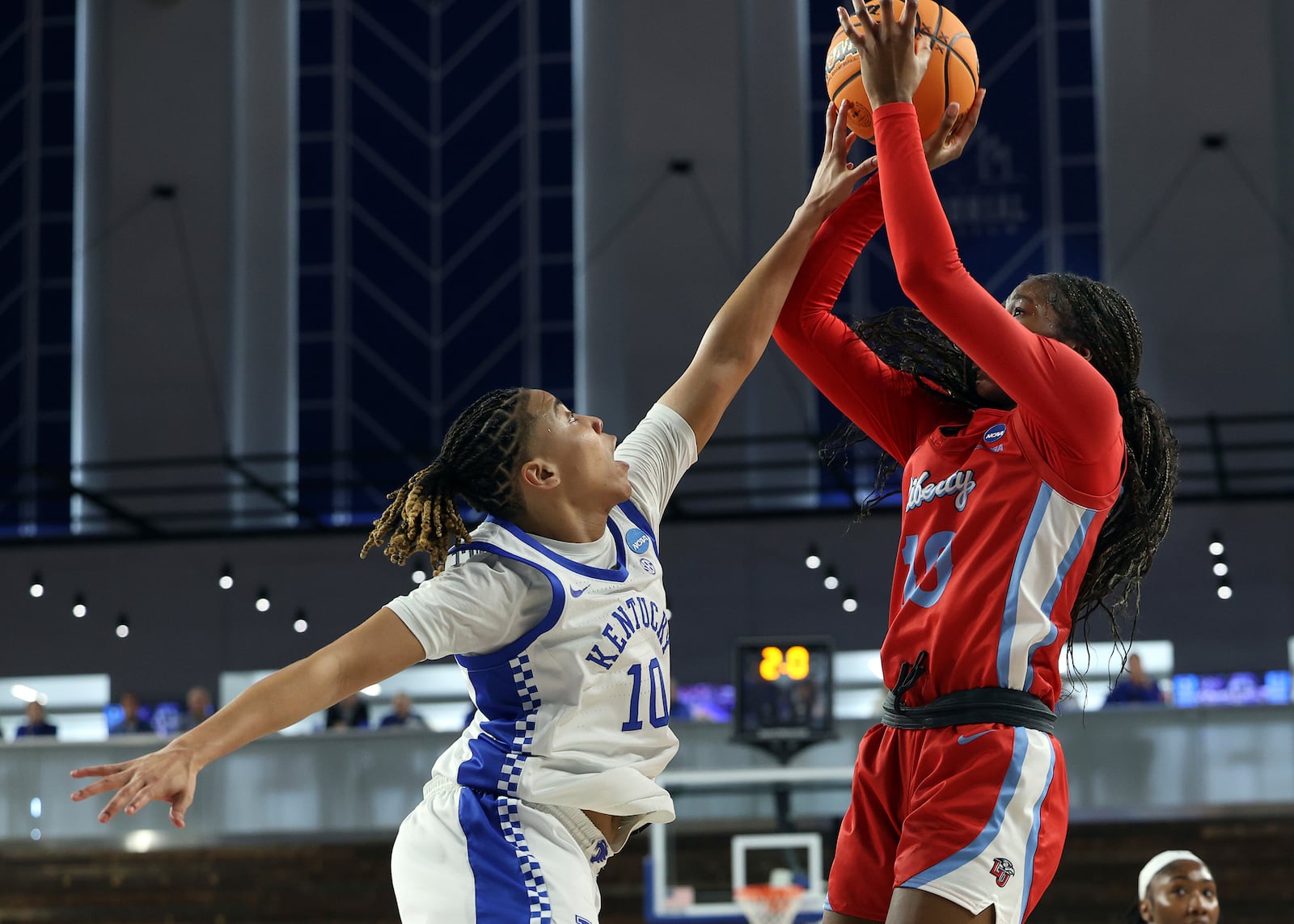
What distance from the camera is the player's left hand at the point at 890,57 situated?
267 cm

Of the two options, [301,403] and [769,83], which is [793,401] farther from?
[301,403]

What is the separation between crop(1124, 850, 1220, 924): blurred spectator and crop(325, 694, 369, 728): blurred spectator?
33.0ft

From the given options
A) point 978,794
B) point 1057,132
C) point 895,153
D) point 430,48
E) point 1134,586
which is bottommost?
point 978,794

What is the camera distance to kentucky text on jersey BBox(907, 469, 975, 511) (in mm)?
2680

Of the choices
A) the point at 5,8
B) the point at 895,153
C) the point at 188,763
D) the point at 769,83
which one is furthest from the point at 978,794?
the point at 5,8

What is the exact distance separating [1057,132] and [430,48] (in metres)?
7.33

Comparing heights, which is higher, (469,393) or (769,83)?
(769,83)

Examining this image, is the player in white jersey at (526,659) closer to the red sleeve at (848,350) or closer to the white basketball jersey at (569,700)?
the white basketball jersey at (569,700)

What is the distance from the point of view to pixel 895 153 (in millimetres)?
2580

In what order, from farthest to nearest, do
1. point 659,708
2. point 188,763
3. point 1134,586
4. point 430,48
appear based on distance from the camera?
point 430,48 < point 1134,586 < point 659,708 < point 188,763

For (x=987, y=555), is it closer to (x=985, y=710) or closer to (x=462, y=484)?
(x=985, y=710)

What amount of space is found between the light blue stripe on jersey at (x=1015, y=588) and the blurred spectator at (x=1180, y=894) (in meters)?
3.03

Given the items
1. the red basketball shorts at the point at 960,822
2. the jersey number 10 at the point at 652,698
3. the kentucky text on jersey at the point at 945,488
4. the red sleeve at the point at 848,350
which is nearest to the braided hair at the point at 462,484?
the jersey number 10 at the point at 652,698

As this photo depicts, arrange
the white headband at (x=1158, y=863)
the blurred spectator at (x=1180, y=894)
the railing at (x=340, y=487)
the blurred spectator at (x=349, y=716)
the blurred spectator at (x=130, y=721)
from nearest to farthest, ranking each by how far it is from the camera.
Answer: the blurred spectator at (x=1180, y=894)
the white headband at (x=1158, y=863)
the blurred spectator at (x=349, y=716)
the blurred spectator at (x=130, y=721)
the railing at (x=340, y=487)
